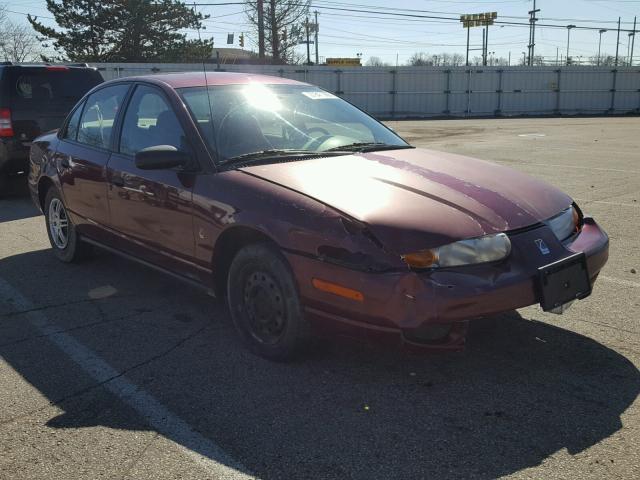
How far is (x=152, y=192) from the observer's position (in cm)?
427

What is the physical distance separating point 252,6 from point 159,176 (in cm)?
3955

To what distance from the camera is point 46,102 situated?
29.8 ft

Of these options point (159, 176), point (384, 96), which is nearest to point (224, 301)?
point (159, 176)

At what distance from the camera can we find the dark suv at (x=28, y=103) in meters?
8.75

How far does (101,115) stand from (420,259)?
3375 mm

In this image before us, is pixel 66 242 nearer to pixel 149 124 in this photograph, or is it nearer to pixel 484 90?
pixel 149 124

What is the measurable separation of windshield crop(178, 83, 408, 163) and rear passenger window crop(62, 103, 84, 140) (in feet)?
5.69

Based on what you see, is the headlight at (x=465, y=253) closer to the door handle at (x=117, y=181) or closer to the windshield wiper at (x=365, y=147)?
the windshield wiper at (x=365, y=147)

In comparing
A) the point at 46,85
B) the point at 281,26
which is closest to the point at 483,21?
the point at 281,26

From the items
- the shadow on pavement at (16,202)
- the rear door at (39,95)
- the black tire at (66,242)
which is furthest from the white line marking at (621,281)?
the rear door at (39,95)

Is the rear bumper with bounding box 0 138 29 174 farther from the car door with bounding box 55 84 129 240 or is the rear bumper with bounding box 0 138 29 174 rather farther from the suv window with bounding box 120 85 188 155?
the suv window with bounding box 120 85 188 155

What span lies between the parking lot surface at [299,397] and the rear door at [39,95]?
4630 mm

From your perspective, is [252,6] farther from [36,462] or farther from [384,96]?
[36,462]

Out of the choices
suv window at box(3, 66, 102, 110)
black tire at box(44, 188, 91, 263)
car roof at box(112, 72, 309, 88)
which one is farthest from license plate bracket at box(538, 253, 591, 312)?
suv window at box(3, 66, 102, 110)
